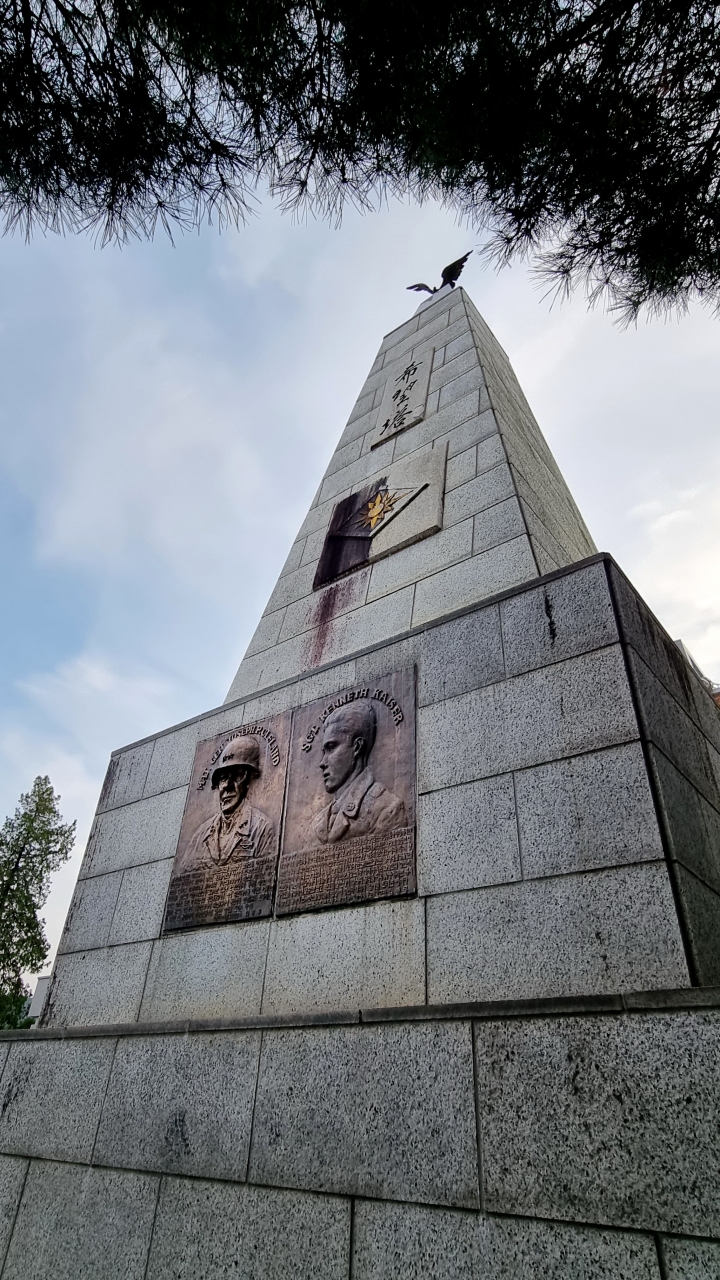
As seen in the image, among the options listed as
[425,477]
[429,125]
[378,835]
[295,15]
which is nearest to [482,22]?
[429,125]

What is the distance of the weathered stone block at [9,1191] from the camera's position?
11.6 ft

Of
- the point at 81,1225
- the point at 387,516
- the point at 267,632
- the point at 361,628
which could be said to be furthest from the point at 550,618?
the point at 81,1225

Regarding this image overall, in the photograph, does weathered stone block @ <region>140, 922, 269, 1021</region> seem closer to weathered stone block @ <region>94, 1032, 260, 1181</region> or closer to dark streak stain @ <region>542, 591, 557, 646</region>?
weathered stone block @ <region>94, 1032, 260, 1181</region>

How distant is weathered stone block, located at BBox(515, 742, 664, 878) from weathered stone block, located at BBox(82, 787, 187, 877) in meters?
2.53

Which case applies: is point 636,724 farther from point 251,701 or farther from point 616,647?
point 251,701

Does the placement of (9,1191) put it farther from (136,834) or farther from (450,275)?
(450,275)

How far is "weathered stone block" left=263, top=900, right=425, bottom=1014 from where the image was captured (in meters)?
3.08

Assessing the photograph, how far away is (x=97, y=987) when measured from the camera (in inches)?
171

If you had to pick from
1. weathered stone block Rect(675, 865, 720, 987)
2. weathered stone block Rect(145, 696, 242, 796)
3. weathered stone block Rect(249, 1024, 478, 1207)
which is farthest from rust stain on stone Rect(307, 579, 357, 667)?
weathered stone block Rect(675, 865, 720, 987)

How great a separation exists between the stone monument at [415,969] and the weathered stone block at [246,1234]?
1cm

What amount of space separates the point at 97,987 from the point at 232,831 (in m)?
1.30

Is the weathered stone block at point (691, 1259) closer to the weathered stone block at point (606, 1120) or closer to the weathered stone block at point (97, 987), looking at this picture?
the weathered stone block at point (606, 1120)

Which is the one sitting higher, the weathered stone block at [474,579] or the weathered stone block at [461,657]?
the weathered stone block at [474,579]

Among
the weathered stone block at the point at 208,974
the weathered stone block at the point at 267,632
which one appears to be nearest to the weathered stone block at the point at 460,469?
the weathered stone block at the point at 267,632
